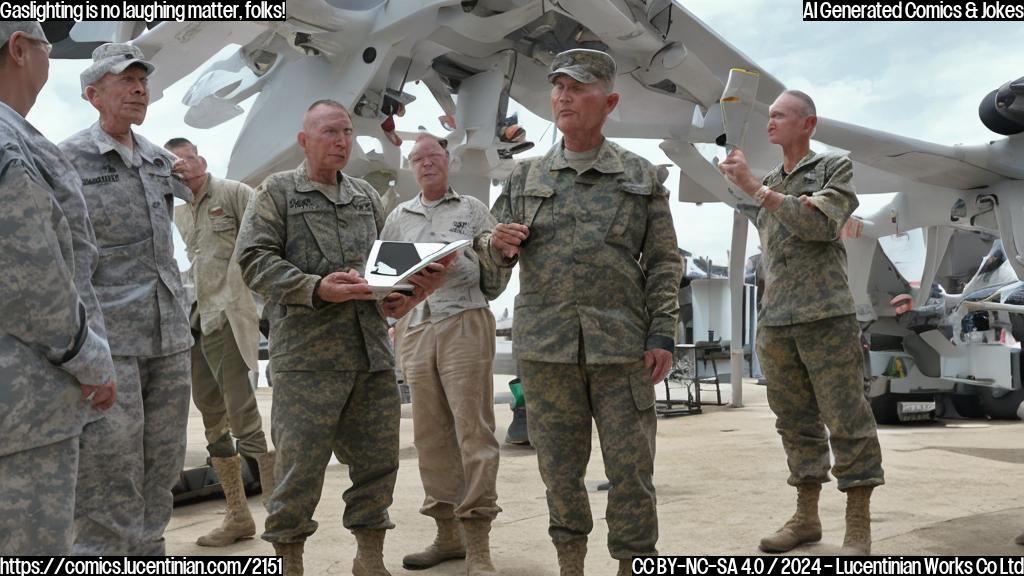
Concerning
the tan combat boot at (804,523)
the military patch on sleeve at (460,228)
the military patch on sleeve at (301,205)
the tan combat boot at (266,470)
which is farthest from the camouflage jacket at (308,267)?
the tan combat boot at (804,523)

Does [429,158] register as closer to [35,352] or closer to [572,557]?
[572,557]

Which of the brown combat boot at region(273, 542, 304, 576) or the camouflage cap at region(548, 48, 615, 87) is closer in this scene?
the camouflage cap at region(548, 48, 615, 87)

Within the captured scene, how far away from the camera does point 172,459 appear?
314 centimetres

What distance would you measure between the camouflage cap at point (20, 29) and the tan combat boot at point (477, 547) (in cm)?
245

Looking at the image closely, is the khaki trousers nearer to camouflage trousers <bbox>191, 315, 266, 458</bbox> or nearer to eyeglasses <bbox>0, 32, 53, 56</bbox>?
camouflage trousers <bbox>191, 315, 266, 458</bbox>

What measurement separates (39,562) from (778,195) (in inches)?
108

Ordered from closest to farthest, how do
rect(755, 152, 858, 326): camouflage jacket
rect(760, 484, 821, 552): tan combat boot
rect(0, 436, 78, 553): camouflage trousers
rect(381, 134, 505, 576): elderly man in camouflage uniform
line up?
rect(0, 436, 78, 553): camouflage trousers < rect(755, 152, 858, 326): camouflage jacket < rect(381, 134, 505, 576): elderly man in camouflage uniform < rect(760, 484, 821, 552): tan combat boot

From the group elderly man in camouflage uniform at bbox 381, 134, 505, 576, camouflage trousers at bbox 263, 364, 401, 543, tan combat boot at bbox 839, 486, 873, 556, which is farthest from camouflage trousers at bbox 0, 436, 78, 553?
tan combat boot at bbox 839, 486, 873, 556

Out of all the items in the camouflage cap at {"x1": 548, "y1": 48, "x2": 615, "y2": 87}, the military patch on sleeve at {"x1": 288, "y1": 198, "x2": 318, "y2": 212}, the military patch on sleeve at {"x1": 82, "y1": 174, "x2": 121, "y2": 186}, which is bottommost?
the military patch on sleeve at {"x1": 288, "y1": 198, "x2": 318, "y2": 212}

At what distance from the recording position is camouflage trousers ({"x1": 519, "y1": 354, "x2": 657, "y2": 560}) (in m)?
3.12

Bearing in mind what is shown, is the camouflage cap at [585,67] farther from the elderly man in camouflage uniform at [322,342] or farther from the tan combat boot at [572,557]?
the tan combat boot at [572,557]

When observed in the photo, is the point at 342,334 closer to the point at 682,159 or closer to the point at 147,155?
the point at 147,155

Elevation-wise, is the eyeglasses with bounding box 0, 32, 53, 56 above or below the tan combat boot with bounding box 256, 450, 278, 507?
above

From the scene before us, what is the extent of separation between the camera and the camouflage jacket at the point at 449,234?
4.14 meters
